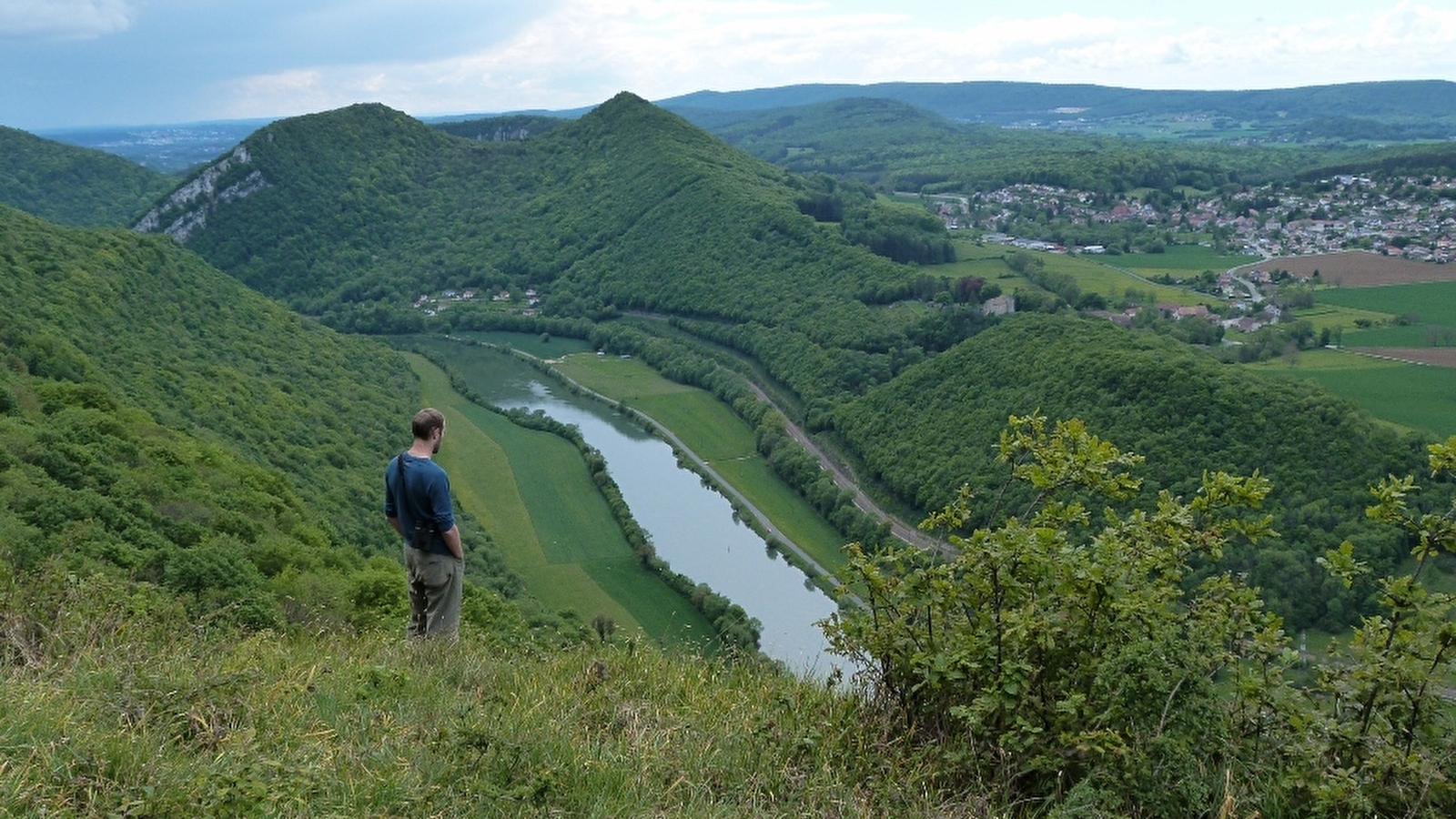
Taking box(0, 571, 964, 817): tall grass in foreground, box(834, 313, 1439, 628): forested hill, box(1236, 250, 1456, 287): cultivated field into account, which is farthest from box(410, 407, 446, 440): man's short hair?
box(1236, 250, 1456, 287): cultivated field

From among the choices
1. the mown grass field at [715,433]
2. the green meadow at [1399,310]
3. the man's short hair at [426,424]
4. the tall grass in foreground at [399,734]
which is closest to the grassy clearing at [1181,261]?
the green meadow at [1399,310]

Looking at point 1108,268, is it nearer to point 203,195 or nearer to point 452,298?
point 452,298

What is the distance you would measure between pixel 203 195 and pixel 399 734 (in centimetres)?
7825

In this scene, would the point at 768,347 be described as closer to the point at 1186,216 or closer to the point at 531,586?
the point at 531,586

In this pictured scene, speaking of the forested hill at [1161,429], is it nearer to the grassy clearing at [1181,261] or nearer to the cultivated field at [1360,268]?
the grassy clearing at [1181,261]

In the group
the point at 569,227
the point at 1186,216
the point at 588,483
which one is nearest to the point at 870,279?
the point at 588,483

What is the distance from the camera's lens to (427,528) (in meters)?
6.13

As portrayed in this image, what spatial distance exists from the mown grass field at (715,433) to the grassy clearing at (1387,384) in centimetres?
1580

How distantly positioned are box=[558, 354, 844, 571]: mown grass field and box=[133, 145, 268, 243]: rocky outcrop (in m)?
33.6

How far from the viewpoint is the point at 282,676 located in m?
4.76

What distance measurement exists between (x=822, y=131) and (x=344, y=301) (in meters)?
121

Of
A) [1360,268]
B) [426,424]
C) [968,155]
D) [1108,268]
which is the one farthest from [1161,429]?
[968,155]

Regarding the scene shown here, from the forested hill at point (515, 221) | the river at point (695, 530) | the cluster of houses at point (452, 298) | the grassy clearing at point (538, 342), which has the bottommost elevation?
the river at point (695, 530)

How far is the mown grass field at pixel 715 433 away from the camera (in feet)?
102
